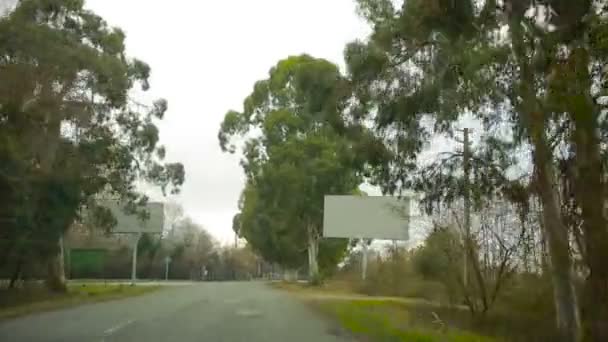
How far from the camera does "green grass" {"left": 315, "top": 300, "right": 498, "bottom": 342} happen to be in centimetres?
1798

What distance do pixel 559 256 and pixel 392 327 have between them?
4.72 metres

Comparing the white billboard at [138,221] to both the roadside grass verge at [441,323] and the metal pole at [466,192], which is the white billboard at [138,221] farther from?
the metal pole at [466,192]

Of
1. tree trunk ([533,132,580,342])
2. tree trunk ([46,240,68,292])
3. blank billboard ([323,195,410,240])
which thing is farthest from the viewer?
blank billboard ([323,195,410,240])

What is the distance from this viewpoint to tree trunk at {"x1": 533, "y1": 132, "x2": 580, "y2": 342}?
1836 centimetres

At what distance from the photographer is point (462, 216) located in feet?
87.1

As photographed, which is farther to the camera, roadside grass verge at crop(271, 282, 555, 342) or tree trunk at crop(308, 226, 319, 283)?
tree trunk at crop(308, 226, 319, 283)

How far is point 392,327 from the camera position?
2006cm

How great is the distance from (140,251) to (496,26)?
67.9 m

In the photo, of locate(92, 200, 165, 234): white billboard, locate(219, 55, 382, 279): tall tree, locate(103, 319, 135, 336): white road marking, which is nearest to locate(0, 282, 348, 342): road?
locate(103, 319, 135, 336): white road marking

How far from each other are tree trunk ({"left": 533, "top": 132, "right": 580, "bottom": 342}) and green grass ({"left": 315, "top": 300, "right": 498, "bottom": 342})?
2.02m

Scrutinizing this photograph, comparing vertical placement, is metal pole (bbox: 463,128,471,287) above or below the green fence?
above

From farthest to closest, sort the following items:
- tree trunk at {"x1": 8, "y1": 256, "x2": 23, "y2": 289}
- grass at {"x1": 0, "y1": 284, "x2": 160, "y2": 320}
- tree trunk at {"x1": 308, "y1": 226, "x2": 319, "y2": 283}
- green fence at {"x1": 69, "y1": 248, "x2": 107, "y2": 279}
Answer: green fence at {"x1": 69, "y1": 248, "x2": 107, "y2": 279} < tree trunk at {"x1": 308, "y1": 226, "x2": 319, "y2": 283} < tree trunk at {"x1": 8, "y1": 256, "x2": 23, "y2": 289} < grass at {"x1": 0, "y1": 284, "x2": 160, "y2": 320}

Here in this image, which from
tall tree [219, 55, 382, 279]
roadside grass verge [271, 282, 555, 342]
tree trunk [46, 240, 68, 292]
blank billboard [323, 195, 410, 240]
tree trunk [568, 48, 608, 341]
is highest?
tall tree [219, 55, 382, 279]

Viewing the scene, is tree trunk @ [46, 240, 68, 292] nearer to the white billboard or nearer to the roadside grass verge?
the roadside grass verge
